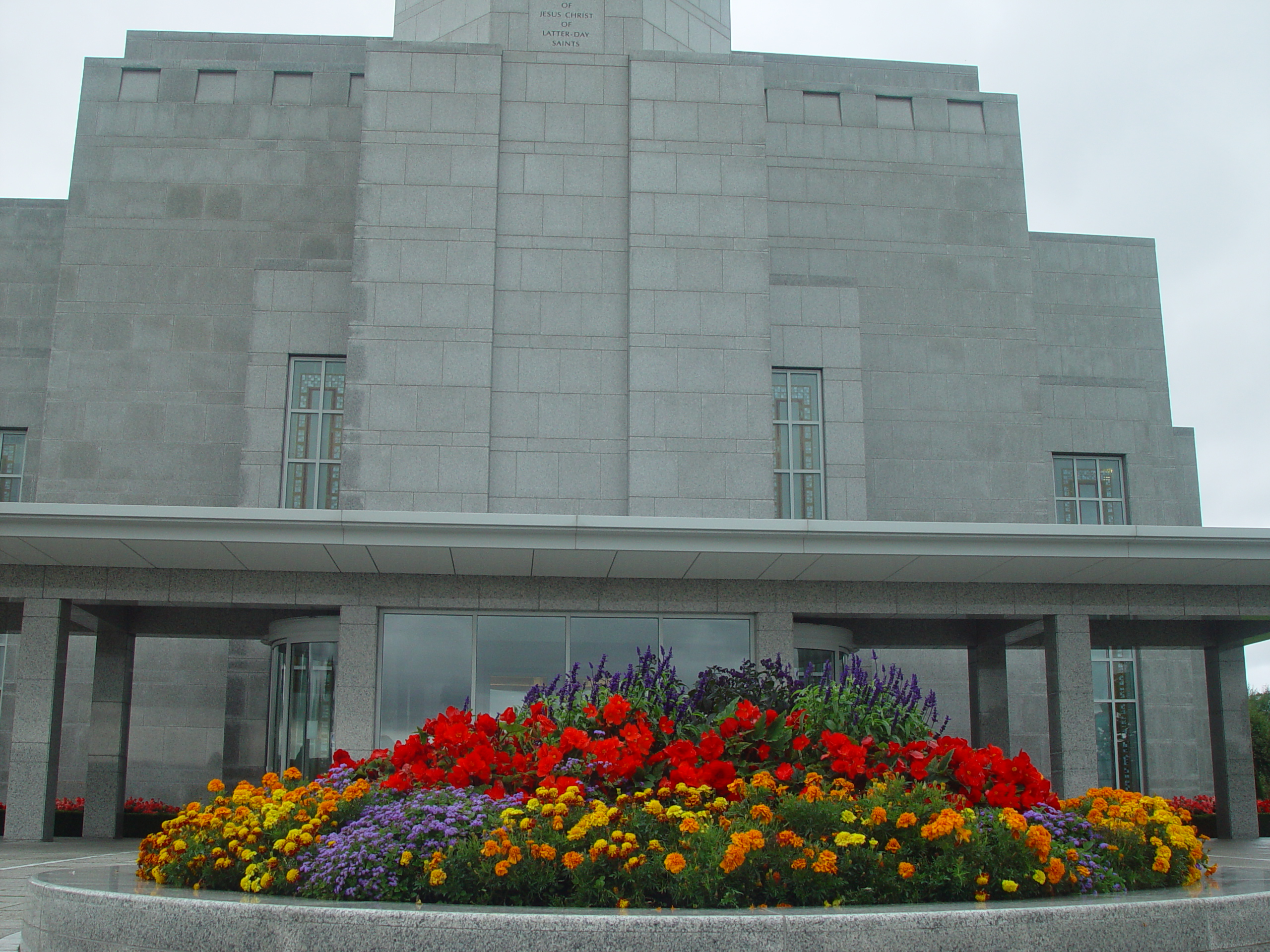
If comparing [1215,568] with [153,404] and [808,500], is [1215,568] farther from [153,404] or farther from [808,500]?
[153,404]

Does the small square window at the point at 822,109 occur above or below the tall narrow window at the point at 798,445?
above

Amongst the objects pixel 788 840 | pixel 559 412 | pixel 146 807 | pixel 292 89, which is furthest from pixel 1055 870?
pixel 292 89

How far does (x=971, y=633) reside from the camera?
672 inches

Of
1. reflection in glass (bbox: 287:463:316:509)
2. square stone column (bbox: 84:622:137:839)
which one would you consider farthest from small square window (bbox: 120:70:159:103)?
square stone column (bbox: 84:622:137:839)

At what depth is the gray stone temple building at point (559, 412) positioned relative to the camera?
43.3 feet

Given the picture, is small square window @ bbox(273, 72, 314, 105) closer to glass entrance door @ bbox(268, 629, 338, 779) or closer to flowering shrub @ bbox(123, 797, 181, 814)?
glass entrance door @ bbox(268, 629, 338, 779)

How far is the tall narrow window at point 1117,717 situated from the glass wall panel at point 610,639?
41.4 ft

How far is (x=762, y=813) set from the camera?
5.93 m

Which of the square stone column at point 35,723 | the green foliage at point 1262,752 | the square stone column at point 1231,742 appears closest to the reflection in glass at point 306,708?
the square stone column at point 35,723

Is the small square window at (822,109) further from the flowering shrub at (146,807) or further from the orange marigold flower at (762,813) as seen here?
the orange marigold flower at (762,813)

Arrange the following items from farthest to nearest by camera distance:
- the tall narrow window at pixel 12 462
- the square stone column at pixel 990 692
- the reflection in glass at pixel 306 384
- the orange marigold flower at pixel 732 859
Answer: the tall narrow window at pixel 12 462, the reflection in glass at pixel 306 384, the square stone column at pixel 990 692, the orange marigold flower at pixel 732 859

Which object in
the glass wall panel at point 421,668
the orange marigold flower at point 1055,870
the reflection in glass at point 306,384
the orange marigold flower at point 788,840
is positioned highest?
the reflection in glass at point 306,384

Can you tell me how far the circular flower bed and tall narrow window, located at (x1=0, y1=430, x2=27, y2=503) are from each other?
15683mm

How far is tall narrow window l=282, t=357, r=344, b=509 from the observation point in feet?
60.4
